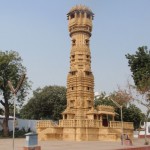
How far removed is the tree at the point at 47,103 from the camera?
6504cm

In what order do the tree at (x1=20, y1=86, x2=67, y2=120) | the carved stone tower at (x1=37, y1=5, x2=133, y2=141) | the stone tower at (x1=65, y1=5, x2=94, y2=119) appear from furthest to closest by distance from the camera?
the tree at (x1=20, y1=86, x2=67, y2=120) → the stone tower at (x1=65, y1=5, x2=94, y2=119) → the carved stone tower at (x1=37, y1=5, x2=133, y2=141)

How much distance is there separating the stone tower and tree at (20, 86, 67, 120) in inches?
954

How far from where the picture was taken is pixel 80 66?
4091cm

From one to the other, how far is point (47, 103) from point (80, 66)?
2636cm

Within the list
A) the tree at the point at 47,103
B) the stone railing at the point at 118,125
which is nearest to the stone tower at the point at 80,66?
the stone railing at the point at 118,125

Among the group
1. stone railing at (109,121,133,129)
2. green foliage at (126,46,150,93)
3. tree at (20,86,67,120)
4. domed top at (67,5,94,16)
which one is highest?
domed top at (67,5,94,16)

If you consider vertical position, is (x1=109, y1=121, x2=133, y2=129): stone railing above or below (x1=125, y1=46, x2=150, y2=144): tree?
below

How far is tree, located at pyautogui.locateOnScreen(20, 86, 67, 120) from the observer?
213 ft

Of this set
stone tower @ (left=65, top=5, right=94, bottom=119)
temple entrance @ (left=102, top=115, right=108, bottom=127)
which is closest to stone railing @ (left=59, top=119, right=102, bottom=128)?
stone tower @ (left=65, top=5, right=94, bottom=119)

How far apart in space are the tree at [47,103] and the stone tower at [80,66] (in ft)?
79.5

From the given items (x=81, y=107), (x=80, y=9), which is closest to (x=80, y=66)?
(x=81, y=107)

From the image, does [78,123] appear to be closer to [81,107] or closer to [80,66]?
[81,107]

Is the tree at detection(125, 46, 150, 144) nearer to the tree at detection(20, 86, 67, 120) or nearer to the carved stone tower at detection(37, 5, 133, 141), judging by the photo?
the carved stone tower at detection(37, 5, 133, 141)

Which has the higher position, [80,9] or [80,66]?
[80,9]
